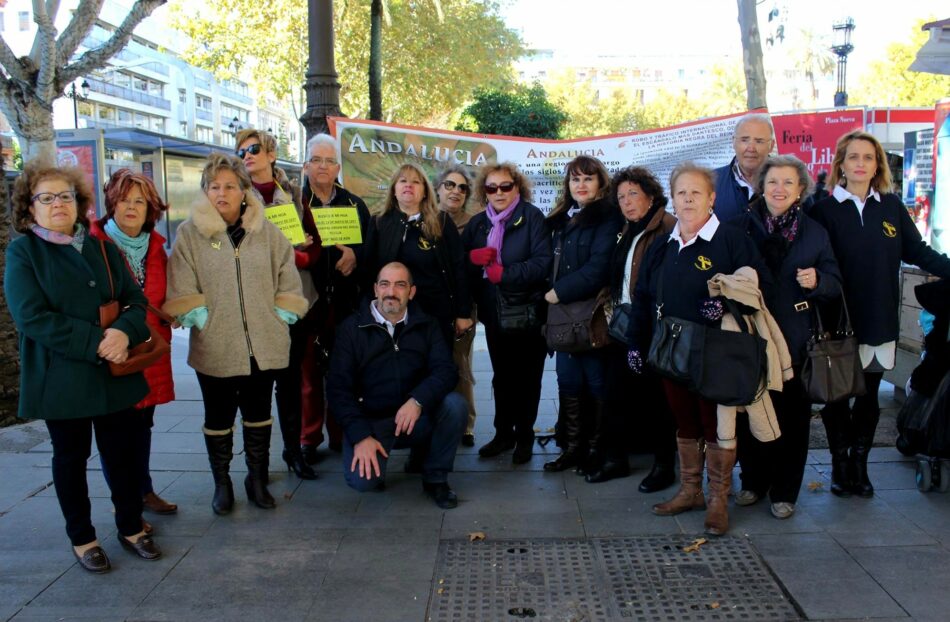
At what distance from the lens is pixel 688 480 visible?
405 centimetres

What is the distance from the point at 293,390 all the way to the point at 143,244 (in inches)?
47.5

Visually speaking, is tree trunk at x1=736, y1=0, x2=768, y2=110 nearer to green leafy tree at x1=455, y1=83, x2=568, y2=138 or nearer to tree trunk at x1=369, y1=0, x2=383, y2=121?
green leafy tree at x1=455, y1=83, x2=568, y2=138

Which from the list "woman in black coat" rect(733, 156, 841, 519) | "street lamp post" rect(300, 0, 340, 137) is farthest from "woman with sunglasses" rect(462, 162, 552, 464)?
"street lamp post" rect(300, 0, 340, 137)

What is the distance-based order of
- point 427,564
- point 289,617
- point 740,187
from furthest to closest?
1. point 740,187
2. point 427,564
3. point 289,617

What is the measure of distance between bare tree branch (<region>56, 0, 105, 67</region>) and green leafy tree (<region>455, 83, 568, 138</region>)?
5.88 meters

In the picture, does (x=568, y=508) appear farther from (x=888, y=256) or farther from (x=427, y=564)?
(x=888, y=256)

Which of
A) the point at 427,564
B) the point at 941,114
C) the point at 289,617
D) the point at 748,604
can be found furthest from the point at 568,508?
the point at 941,114

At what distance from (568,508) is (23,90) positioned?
5969 millimetres

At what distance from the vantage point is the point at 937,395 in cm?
402

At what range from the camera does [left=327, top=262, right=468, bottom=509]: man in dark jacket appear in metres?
4.29

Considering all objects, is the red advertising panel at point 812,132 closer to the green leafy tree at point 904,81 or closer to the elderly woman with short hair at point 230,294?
the elderly woman with short hair at point 230,294

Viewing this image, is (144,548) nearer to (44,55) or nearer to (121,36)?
(44,55)

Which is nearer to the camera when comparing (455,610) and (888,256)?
(455,610)

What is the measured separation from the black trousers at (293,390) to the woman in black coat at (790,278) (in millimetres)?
2606
